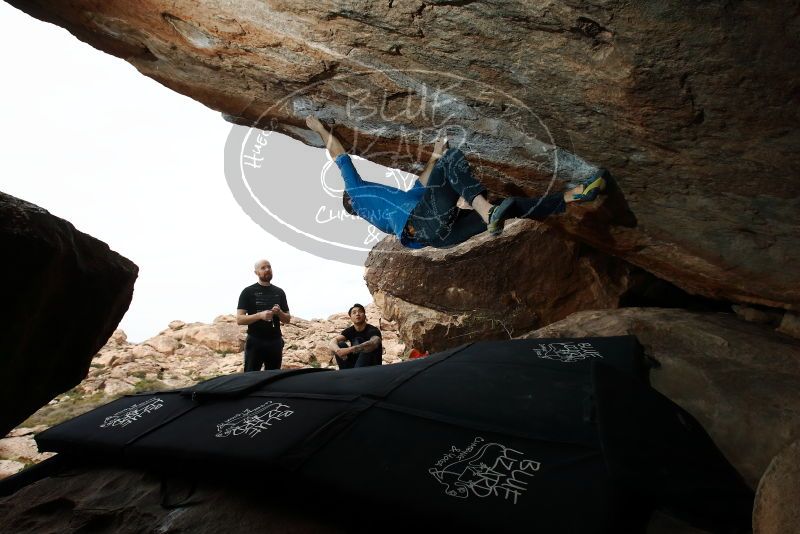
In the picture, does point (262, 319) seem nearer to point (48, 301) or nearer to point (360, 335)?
point (360, 335)

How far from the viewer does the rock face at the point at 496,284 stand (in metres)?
6.80

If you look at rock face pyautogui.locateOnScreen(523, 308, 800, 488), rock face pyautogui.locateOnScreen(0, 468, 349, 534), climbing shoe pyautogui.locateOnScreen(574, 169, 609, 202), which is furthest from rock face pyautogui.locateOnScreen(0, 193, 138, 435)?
climbing shoe pyautogui.locateOnScreen(574, 169, 609, 202)

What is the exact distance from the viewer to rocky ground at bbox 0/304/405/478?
9648mm

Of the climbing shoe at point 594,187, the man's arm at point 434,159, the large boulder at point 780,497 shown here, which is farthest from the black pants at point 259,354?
the large boulder at point 780,497

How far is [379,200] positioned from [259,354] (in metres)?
2.41

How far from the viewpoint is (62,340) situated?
291cm

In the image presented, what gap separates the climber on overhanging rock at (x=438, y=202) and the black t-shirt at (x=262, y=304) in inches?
75.0

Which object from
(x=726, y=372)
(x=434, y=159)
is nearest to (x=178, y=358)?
(x=434, y=159)

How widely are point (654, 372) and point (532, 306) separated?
3606 mm

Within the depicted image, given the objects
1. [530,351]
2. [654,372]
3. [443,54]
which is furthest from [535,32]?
[654,372]

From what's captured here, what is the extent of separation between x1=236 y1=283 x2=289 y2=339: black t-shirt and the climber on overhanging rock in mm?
1906

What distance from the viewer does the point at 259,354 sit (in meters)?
5.70

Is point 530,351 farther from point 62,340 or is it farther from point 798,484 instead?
point 62,340

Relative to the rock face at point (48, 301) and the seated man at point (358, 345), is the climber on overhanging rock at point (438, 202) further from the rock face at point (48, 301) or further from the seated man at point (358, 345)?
the rock face at point (48, 301)
